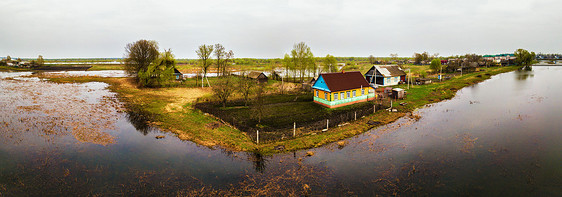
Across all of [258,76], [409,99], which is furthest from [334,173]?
[258,76]

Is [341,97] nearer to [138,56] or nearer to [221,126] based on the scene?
[221,126]

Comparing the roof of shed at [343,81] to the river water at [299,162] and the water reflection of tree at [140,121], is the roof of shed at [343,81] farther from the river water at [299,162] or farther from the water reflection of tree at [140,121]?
the water reflection of tree at [140,121]

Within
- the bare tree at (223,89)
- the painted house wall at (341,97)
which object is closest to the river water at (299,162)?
the painted house wall at (341,97)

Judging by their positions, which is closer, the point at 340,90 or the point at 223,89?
the point at 340,90

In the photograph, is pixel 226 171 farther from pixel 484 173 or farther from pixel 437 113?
pixel 437 113

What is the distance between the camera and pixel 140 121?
2506 centimetres

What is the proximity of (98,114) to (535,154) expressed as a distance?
129 ft

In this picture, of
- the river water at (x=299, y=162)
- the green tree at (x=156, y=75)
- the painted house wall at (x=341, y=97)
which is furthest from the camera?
the green tree at (x=156, y=75)

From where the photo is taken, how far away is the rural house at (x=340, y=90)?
28922 mm

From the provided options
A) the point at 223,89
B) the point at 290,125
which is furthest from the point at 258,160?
the point at 223,89

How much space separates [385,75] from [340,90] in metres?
23.6

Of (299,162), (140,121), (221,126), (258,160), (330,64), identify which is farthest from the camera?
(330,64)

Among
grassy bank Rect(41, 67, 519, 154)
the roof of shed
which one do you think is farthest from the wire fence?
the roof of shed

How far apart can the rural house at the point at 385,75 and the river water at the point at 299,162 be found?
2482 cm
